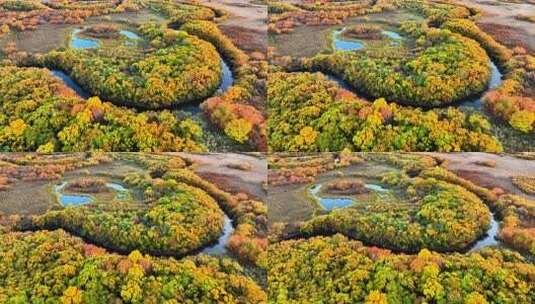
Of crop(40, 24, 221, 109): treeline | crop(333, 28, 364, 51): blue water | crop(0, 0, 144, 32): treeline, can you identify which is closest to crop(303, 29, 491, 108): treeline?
crop(333, 28, 364, 51): blue water

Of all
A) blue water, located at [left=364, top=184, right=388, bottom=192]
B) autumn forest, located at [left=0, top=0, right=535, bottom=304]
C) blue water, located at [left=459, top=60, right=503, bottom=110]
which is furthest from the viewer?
blue water, located at [left=459, top=60, right=503, bottom=110]

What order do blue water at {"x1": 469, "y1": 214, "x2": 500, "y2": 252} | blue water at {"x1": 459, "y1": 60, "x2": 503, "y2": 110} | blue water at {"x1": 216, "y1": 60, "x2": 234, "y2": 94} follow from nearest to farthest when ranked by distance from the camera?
blue water at {"x1": 469, "y1": 214, "x2": 500, "y2": 252}
blue water at {"x1": 459, "y1": 60, "x2": 503, "y2": 110}
blue water at {"x1": 216, "y1": 60, "x2": 234, "y2": 94}

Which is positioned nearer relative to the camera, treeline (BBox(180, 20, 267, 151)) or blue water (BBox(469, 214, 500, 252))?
blue water (BBox(469, 214, 500, 252))

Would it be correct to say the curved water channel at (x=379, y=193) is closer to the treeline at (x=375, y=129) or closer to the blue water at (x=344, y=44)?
the treeline at (x=375, y=129)

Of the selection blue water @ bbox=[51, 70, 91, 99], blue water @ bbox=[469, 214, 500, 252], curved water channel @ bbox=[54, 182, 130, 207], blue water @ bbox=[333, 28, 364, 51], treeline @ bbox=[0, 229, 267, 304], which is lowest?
treeline @ bbox=[0, 229, 267, 304]

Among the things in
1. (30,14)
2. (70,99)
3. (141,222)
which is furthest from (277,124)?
(30,14)

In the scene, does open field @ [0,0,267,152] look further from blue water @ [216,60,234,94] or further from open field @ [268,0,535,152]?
open field @ [268,0,535,152]
